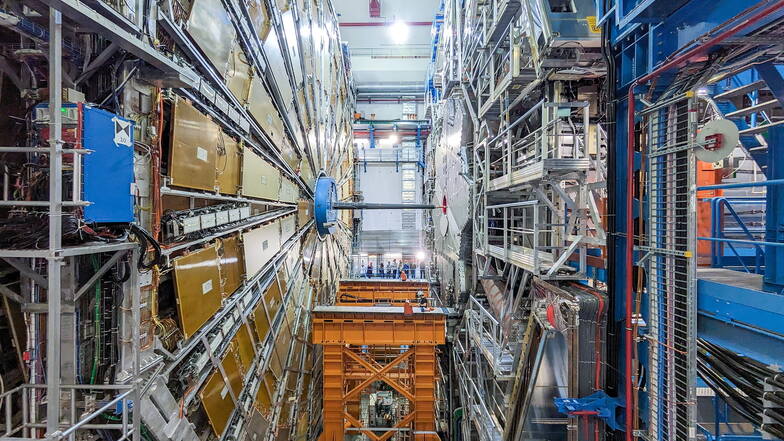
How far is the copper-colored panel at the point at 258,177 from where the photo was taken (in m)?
5.10

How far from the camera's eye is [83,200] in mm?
2387

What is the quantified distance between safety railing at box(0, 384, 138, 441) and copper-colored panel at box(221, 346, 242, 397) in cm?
165

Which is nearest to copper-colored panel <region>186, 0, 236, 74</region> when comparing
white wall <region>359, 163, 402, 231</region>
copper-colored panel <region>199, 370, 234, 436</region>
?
copper-colored panel <region>199, 370, 234, 436</region>

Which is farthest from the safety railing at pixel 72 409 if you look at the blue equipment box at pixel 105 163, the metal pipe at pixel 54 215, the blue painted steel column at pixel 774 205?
the blue painted steel column at pixel 774 205

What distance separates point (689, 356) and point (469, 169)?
6551 mm

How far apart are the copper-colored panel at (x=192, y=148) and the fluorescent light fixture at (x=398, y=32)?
18.3 metres

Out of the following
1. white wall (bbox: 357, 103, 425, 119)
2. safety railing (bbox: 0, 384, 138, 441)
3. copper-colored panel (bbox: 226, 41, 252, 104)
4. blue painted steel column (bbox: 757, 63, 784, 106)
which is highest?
white wall (bbox: 357, 103, 425, 119)

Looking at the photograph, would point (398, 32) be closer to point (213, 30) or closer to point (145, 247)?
point (213, 30)

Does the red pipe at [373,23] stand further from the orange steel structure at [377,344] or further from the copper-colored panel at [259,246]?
the orange steel structure at [377,344]

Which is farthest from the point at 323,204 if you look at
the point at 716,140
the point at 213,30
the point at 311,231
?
the point at 716,140

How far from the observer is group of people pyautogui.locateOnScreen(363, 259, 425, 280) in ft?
62.3

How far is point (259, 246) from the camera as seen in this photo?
18.8 feet

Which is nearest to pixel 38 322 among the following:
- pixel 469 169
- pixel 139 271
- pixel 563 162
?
pixel 139 271

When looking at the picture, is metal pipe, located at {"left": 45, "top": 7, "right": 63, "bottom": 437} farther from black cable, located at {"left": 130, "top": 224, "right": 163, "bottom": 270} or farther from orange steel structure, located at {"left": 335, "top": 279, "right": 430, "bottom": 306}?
orange steel structure, located at {"left": 335, "top": 279, "right": 430, "bottom": 306}
